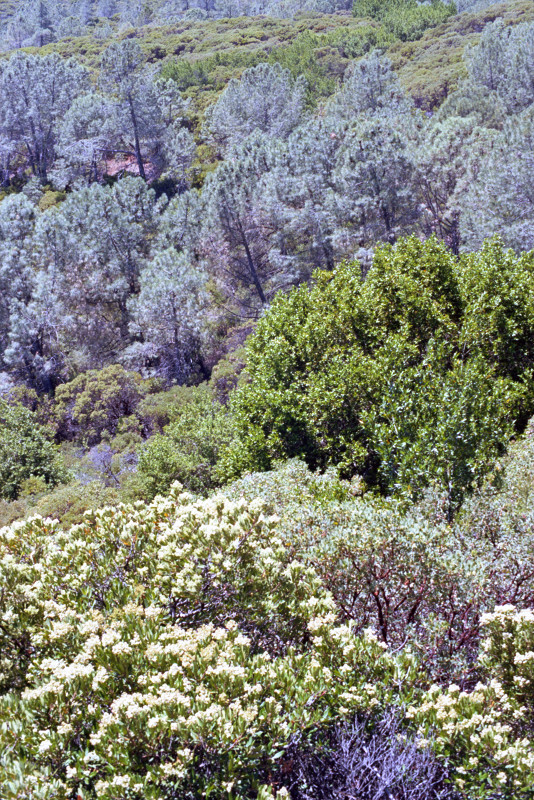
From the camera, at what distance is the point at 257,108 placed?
150ft

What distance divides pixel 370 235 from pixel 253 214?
6329mm

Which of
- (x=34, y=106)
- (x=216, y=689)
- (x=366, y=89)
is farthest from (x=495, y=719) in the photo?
(x=34, y=106)

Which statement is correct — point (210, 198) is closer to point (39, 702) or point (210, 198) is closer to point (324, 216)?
point (324, 216)

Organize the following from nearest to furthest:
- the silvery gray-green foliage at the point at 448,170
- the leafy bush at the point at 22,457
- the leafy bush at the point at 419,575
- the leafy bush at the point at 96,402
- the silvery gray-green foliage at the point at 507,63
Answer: the leafy bush at the point at 419,575 → the leafy bush at the point at 22,457 → the leafy bush at the point at 96,402 → the silvery gray-green foliage at the point at 448,170 → the silvery gray-green foliage at the point at 507,63

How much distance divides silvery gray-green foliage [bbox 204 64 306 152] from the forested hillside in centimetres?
1404

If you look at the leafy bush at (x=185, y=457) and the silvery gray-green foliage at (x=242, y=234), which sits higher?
the silvery gray-green foliage at (x=242, y=234)

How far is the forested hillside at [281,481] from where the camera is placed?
309 centimetres

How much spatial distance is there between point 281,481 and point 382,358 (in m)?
2.87

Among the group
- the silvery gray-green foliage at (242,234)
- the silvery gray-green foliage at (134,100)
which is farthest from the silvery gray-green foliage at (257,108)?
the silvery gray-green foliage at (242,234)

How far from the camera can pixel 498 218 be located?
2172cm

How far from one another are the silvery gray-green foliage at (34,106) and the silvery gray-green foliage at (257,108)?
1682cm

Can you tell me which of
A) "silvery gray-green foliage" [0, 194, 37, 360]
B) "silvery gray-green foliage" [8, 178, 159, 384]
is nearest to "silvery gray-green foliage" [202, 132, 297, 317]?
"silvery gray-green foliage" [8, 178, 159, 384]

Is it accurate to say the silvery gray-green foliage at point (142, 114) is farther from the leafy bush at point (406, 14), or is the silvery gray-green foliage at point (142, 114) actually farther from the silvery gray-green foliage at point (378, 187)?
the leafy bush at point (406, 14)

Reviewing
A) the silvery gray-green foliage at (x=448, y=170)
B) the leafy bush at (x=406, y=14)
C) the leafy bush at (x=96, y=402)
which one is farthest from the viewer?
the leafy bush at (x=406, y=14)
